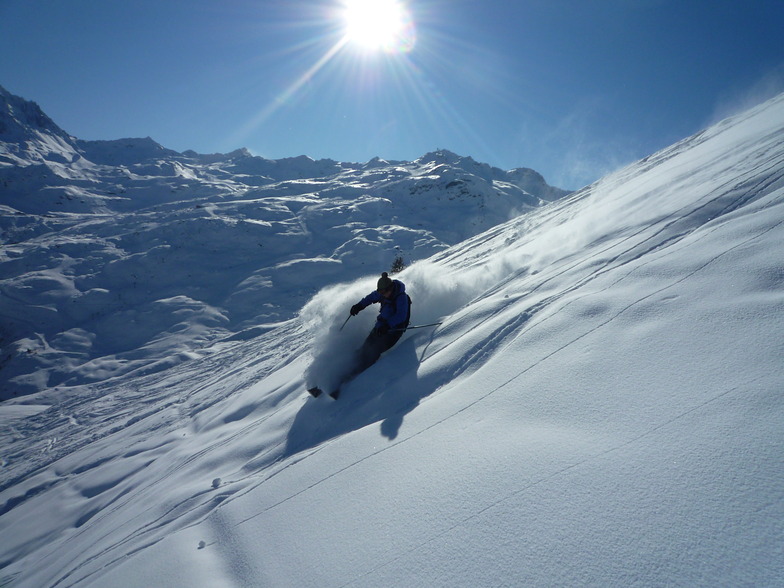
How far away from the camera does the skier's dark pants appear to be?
5629 mm

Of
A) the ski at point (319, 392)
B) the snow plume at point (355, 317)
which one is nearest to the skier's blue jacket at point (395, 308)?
the snow plume at point (355, 317)

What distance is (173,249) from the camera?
1312 inches

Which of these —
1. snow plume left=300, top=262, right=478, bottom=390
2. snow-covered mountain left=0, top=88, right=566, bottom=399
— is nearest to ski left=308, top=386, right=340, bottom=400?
snow plume left=300, top=262, right=478, bottom=390

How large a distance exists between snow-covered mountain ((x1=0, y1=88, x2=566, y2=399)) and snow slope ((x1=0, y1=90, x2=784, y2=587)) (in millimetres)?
15941

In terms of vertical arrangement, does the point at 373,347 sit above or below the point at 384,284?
below

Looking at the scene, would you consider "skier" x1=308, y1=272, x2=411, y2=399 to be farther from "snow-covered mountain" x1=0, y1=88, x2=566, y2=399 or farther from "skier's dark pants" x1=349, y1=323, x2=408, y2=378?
"snow-covered mountain" x1=0, y1=88, x2=566, y2=399

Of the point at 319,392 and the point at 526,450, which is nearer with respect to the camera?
the point at 526,450

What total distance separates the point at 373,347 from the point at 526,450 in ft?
11.6

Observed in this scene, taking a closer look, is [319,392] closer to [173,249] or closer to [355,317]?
[355,317]

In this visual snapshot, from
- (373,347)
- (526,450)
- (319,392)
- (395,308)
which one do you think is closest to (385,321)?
(395,308)

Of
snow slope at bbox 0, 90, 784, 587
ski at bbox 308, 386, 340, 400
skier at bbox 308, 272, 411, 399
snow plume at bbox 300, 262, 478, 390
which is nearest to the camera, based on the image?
snow slope at bbox 0, 90, 784, 587

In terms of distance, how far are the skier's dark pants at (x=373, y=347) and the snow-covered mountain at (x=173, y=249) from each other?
53.8 ft

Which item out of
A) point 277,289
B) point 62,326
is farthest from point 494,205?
point 62,326

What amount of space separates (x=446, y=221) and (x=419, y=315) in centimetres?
4393
